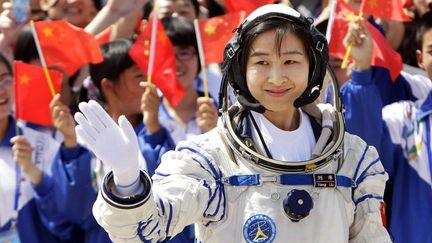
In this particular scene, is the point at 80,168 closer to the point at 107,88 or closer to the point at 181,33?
the point at 107,88

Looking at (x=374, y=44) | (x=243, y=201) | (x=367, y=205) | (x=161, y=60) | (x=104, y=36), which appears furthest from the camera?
(x=104, y=36)

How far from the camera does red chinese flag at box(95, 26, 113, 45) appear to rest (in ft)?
22.1

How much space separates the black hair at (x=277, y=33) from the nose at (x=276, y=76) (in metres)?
0.06

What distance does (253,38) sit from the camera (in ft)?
12.0

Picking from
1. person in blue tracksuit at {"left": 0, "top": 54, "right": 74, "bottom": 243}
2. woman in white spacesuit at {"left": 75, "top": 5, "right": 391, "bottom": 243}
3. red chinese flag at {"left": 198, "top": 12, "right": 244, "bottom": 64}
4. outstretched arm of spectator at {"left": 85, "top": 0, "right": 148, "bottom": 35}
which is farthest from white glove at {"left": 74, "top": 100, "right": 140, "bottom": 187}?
outstretched arm of spectator at {"left": 85, "top": 0, "right": 148, "bottom": 35}

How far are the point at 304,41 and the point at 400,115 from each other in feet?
7.67

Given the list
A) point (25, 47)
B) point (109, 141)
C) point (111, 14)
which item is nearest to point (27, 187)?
point (25, 47)

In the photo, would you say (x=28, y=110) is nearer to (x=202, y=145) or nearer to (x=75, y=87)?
(x=75, y=87)

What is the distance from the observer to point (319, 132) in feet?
12.6

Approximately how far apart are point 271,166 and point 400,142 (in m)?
2.38

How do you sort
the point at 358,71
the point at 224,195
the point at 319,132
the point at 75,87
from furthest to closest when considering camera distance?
the point at 75,87 → the point at 358,71 → the point at 319,132 → the point at 224,195

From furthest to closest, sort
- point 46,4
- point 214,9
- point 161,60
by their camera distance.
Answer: point 214,9 → point 46,4 → point 161,60

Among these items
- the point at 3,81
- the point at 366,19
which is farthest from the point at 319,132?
the point at 3,81

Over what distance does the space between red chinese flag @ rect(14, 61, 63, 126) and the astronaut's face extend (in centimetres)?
274
